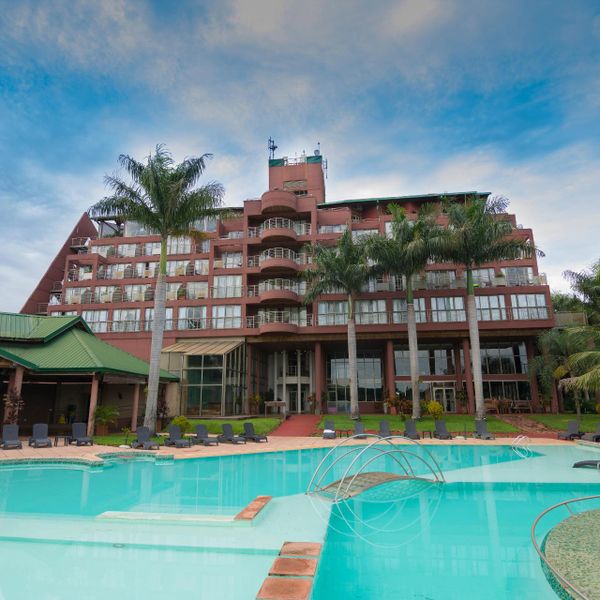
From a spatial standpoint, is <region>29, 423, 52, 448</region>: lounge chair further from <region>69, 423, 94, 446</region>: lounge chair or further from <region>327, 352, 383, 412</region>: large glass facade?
<region>327, 352, 383, 412</region>: large glass facade

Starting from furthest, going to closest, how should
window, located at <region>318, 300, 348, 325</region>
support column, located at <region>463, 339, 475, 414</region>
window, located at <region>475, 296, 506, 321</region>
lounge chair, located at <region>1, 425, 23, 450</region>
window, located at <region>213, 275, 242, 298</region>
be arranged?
window, located at <region>213, 275, 242, 298</region> → window, located at <region>318, 300, 348, 325</region> → window, located at <region>475, 296, 506, 321</region> → support column, located at <region>463, 339, 475, 414</region> → lounge chair, located at <region>1, 425, 23, 450</region>

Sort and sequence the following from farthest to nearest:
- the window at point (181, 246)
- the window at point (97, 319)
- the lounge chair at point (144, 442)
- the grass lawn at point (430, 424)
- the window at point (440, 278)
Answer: the window at point (181, 246)
the window at point (97, 319)
the window at point (440, 278)
the grass lawn at point (430, 424)
the lounge chair at point (144, 442)

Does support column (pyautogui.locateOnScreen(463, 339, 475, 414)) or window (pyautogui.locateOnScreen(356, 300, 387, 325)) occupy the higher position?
window (pyautogui.locateOnScreen(356, 300, 387, 325))

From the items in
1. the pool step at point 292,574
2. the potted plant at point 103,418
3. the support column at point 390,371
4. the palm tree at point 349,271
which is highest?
the palm tree at point 349,271

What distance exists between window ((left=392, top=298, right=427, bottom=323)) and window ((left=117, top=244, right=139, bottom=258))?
25.3 metres

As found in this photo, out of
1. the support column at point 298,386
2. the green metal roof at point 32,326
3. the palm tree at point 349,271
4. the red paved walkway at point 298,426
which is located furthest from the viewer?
the support column at point 298,386

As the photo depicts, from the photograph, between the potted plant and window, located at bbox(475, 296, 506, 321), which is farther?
window, located at bbox(475, 296, 506, 321)

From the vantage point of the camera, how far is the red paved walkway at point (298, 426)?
2559cm

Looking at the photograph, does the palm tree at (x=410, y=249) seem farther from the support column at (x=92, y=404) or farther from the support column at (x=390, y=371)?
the support column at (x=92, y=404)

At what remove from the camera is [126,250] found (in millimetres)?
41281

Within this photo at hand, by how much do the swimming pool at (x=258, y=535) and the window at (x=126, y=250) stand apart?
3071cm

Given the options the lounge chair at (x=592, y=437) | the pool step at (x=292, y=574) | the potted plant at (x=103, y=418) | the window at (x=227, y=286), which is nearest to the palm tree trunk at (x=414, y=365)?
the lounge chair at (x=592, y=437)

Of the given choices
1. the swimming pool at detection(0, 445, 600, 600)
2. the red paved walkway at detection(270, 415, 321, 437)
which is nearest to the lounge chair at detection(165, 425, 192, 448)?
the swimming pool at detection(0, 445, 600, 600)

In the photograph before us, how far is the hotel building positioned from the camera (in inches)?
1309
